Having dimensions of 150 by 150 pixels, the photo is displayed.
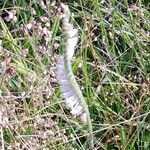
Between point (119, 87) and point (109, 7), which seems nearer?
point (119, 87)

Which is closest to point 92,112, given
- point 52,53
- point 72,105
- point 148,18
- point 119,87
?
point 119,87

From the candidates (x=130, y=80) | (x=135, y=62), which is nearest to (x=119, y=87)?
(x=130, y=80)

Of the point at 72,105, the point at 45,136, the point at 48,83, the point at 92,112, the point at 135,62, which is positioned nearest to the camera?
the point at 72,105

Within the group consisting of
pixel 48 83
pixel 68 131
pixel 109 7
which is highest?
pixel 109 7

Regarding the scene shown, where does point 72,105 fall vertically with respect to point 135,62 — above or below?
above

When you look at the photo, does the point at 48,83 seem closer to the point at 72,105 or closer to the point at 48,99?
the point at 48,99

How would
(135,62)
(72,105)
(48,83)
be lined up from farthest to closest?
(135,62)
(48,83)
(72,105)
